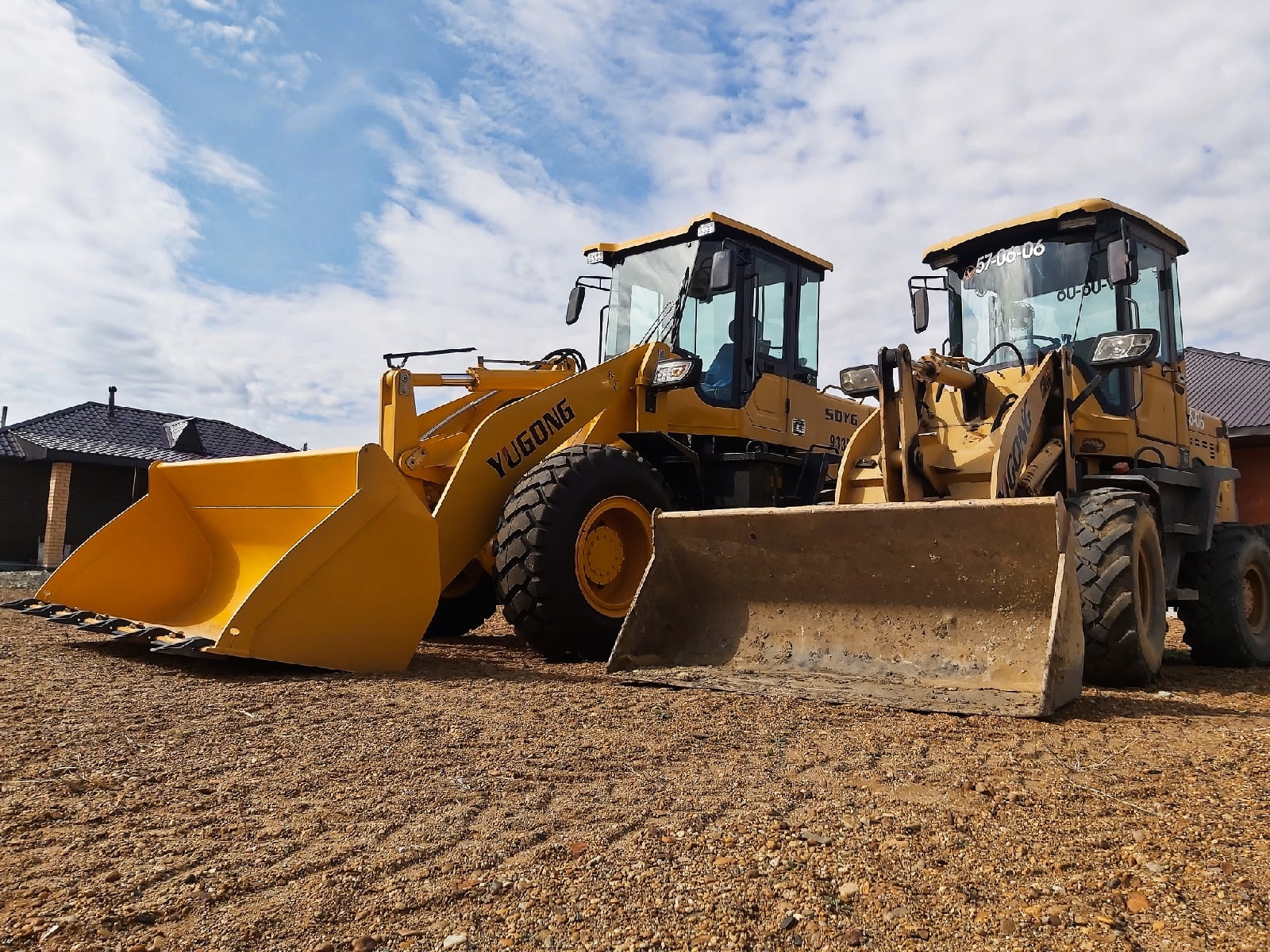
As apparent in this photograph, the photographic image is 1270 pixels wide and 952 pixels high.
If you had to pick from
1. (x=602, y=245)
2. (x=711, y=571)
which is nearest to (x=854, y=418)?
(x=602, y=245)

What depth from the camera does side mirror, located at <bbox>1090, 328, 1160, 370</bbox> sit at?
5.60 meters

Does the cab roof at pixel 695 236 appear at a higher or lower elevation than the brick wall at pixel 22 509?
higher

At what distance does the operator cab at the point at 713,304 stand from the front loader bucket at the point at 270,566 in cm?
295

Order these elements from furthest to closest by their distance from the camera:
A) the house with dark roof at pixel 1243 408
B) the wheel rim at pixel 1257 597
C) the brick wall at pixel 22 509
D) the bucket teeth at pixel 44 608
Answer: the brick wall at pixel 22 509, the house with dark roof at pixel 1243 408, the wheel rim at pixel 1257 597, the bucket teeth at pixel 44 608

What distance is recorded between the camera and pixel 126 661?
4875 millimetres

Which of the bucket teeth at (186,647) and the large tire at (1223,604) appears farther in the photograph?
the large tire at (1223,604)

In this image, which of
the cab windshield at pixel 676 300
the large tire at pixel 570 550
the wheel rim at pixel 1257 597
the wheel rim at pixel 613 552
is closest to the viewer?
the large tire at pixel 570 550


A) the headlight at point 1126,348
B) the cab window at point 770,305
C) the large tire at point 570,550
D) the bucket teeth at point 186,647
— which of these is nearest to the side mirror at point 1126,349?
the headlight at point 1126,348

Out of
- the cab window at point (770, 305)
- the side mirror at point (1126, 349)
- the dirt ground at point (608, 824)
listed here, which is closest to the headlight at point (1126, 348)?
the side mirror at point (1126, 349)

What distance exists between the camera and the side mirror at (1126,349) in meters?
5.60

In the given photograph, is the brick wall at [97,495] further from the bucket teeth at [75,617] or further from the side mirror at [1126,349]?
the side mirror at [1126,349]

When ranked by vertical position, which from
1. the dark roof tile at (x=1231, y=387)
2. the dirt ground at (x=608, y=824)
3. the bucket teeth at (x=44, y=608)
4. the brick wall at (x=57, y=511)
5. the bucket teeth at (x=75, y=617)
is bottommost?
the dirt ground at (x=608, y=824)

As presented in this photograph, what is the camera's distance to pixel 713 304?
7.33m

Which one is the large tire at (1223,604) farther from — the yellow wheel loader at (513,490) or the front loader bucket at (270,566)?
the front loader bucket at (270,566)
